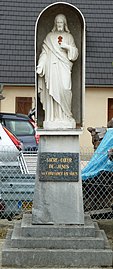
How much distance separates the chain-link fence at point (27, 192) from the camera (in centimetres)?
913

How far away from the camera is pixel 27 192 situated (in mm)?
9180

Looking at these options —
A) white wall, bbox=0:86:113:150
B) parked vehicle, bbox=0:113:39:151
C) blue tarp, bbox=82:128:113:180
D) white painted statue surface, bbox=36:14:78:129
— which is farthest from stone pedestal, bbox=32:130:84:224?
white wall, bbox=0:86:113:150

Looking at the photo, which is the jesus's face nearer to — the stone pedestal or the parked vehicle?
the stone pedestal

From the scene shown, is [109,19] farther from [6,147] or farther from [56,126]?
[56,126]

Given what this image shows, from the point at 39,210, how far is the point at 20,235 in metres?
0.42

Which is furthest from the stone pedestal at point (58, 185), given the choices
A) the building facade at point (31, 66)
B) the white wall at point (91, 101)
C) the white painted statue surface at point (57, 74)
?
the white wall at point (91, 101)

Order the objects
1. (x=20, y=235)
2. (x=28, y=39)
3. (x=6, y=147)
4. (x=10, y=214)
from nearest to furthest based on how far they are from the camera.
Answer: (x=20, y=235) < (x=10, y=214) < (x=6, y=147) < (x=28, y=39)

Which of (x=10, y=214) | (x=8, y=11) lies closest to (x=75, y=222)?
(x=10, y=214)

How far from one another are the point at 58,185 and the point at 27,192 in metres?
2.14

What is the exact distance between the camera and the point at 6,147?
1209 cm

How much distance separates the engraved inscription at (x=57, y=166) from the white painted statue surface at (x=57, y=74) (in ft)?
1.26

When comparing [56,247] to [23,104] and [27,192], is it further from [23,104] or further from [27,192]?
[23,104]

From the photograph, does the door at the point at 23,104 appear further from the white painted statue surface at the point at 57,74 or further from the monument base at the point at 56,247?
the monument base at the point at 56,247

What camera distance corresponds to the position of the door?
24041mm
